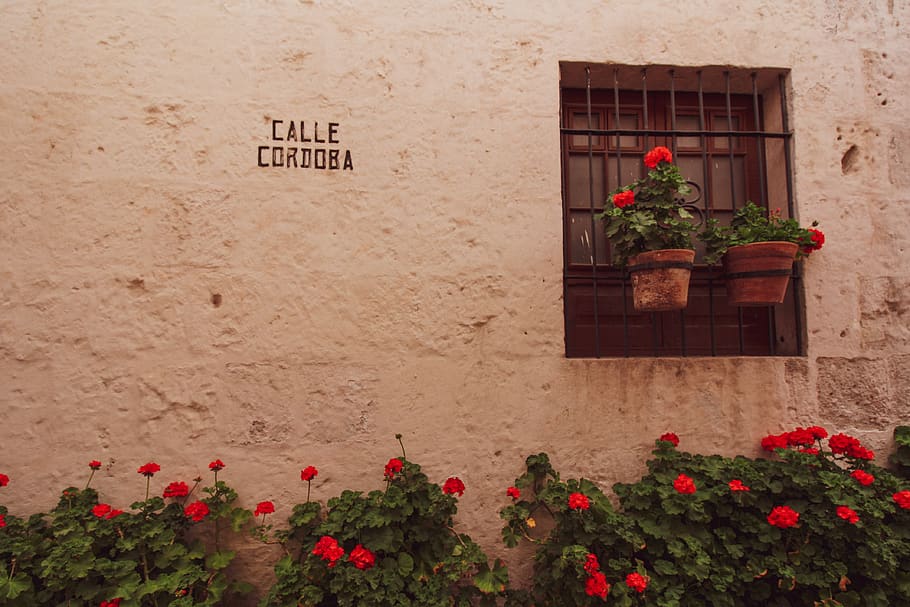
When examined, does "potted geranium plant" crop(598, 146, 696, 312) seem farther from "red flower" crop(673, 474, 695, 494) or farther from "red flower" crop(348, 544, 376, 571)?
"red flower" crop(348, 544, 376, 571)

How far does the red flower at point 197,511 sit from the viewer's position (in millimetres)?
2186

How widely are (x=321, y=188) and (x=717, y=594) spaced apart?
103 inches

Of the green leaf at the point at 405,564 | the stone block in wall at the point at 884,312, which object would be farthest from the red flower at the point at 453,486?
the stone block in wall at the point at 884,312

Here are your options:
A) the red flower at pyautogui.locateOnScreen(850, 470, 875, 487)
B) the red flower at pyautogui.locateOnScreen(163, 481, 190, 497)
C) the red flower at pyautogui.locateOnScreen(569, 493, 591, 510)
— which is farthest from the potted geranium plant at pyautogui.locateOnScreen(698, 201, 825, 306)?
the red flower at pyautogui.locateOnScreen(163, 481, 190, 497)

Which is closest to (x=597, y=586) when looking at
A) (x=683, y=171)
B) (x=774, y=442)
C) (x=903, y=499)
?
(x=774, y=442)

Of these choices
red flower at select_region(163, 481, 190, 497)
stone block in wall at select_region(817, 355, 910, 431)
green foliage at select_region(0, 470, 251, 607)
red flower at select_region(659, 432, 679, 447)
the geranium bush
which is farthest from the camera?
stone block in wall at select_region(817, 355, 910, 431)

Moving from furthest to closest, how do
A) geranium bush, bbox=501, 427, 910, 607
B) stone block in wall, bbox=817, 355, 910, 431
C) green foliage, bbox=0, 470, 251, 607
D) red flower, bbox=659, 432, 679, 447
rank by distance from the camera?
1. stone block in wall, bbox=817, 355, 910, 431
2. red flower, bbox=659, 432, 679, 447
3. geranium bush, bbox=501, 427, 910, 607
4. green foliage, bbox=0, 470, 251, 607

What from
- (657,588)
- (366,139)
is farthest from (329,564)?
(366,139)

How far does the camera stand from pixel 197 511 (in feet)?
7.18

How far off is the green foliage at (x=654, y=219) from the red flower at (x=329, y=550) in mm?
1846

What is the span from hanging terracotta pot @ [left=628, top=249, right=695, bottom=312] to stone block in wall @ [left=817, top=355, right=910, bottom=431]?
38.1 inches

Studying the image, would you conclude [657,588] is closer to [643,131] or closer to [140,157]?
[643,131]

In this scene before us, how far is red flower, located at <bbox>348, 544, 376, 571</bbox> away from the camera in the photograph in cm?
207

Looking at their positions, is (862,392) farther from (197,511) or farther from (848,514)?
(197,511)
